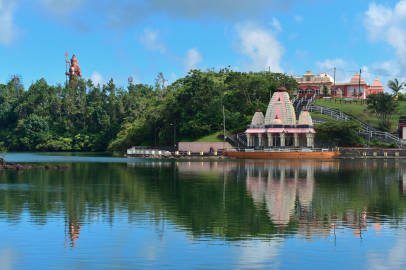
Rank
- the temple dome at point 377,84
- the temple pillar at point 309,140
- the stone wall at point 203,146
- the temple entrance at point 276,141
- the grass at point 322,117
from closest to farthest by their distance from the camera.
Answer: the temple pillar at point 309,140 < the stone wall at point 203,146 < the temple entrance at point 276,141 < the grass at point 322,117 < the temple dome at point 377,84

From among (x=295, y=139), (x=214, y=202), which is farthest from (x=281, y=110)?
(x=214, y=202)

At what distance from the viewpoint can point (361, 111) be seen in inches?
5320

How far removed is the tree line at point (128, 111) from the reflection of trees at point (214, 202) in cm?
7117

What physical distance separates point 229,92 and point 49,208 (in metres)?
104

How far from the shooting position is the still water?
21.3 metres

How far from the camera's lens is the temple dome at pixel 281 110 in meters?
117

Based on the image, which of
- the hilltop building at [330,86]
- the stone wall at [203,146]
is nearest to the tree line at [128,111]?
the stone wall at [203,146]

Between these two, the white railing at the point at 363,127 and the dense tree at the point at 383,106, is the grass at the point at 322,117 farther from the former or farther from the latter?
the dense tree at the point at 383,106

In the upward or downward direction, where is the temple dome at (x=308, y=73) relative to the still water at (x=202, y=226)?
upward

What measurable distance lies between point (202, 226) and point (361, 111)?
11309 centimetres

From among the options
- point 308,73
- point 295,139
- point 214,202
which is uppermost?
point 308,73

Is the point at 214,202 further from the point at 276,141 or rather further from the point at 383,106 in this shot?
the point at 383,106

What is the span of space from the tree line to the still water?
80505mm

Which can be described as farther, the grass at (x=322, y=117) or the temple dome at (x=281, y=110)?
the grass at (x=322, y=117)
